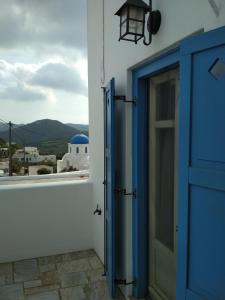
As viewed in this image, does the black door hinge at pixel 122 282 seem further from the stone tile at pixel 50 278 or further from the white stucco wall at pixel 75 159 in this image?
the white stucco wall at pixel 75 159

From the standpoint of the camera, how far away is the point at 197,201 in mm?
1424

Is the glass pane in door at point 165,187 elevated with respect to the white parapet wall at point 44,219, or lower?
elevated

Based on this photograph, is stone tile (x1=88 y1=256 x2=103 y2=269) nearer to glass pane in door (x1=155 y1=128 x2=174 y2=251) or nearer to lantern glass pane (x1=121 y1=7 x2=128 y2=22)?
glass pane in door (x1=155 y1=128 x2=174 y2=251)

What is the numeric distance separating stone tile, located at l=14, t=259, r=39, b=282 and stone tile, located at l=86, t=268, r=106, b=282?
62 cm

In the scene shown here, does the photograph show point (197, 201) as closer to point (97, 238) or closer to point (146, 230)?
point (146, 230)

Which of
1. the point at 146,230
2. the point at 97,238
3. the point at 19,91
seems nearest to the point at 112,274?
the point at 146,230

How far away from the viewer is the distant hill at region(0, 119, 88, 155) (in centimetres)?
437

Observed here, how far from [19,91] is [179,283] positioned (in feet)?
14.3

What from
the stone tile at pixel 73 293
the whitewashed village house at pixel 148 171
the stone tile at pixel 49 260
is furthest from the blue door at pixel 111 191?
the stone tile at pixel 49 260

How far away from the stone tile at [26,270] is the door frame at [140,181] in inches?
50.5

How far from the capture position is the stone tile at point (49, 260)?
348cm

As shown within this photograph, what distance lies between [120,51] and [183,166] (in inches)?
61.3

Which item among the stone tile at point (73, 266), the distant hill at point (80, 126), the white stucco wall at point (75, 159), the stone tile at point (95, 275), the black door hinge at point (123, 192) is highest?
the distant hill at point (80, 126)

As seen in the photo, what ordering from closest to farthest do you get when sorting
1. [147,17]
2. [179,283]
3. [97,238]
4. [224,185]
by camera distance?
[224,185] < [179,283] < [147,17] < [97,238]
